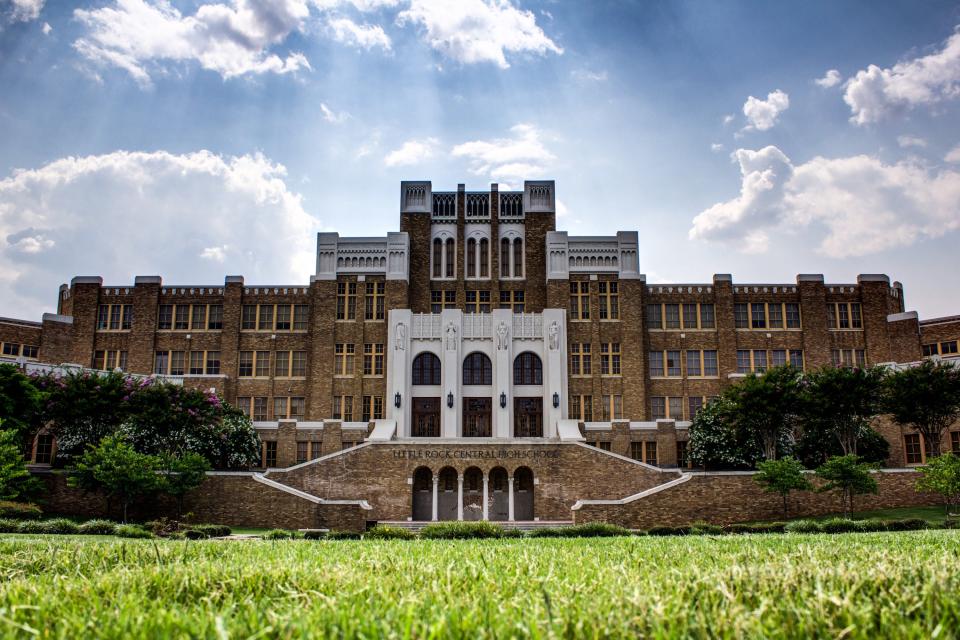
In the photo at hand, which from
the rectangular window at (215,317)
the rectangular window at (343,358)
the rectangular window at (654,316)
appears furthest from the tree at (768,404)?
the rectangular window at (215,317)

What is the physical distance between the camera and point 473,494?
44.3 meters

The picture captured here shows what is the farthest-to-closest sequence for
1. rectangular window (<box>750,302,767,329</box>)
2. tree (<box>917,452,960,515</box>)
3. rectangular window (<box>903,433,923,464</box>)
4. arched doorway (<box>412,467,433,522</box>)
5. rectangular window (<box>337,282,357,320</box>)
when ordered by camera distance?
rectangular window (<box>750,302,767,329</box>) < rectangular window (<box>337,282,357,320</box>) < rectangular window (<box>903,433,923,464</box>) < arched doorway (<box>412,467,433,522</box>) < tree (<box>917,452,960,515</box>)

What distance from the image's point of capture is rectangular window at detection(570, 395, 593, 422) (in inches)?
2060

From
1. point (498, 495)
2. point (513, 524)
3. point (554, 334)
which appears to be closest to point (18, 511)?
point (513, 524)

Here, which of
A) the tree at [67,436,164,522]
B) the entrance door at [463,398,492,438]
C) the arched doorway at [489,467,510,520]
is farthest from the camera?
the entrance door at [463,398,492,438]

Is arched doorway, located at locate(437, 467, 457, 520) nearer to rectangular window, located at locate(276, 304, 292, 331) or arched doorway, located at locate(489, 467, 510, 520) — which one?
arched doorway, located at locate(489, 467, 510, 520)

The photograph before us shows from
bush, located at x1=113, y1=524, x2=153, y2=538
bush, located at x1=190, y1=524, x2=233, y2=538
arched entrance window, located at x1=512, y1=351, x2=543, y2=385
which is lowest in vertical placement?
bush, located at x1=190, y1=524, x2=233, y2=538

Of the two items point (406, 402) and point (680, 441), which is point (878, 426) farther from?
point (406, 402)

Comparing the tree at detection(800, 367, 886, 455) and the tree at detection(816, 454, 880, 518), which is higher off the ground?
the tree at detection(800, 367, 886, 455)

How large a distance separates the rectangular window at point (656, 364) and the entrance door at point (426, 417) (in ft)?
51.2

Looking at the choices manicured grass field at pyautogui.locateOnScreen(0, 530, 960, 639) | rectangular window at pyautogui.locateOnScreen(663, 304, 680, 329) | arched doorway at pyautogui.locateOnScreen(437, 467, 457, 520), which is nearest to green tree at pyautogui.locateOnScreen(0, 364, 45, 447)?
arched doorway at pyautogui.locateOnScreen(437, 467, 457, 520)

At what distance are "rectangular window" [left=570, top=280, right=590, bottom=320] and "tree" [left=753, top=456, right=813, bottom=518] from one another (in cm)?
2070

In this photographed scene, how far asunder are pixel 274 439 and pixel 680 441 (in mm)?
26944

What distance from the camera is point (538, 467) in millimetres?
42094
